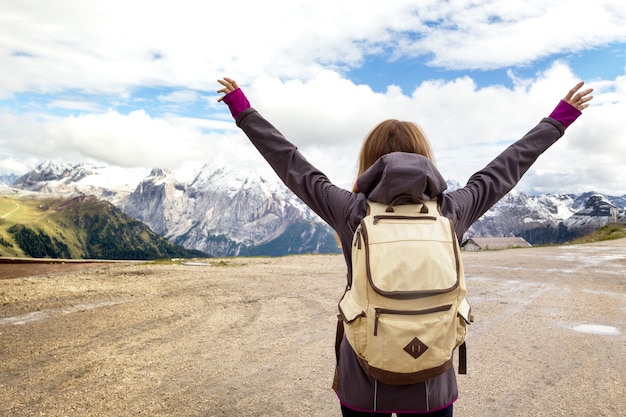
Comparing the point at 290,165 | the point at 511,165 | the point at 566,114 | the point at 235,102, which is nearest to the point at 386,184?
the point at 290,165

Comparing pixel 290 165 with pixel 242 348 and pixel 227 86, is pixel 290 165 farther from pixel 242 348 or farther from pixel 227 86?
pixel 242 348

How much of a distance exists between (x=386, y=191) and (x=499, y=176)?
0.95 metres

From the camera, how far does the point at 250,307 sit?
1066cm

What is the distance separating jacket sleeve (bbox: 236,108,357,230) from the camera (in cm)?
264

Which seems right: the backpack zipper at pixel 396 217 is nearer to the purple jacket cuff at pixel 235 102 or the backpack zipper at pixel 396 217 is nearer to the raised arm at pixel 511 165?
the raised arm at pixel 511 165

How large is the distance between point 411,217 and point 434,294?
40 centimetres

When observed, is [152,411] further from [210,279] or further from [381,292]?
[210,279]

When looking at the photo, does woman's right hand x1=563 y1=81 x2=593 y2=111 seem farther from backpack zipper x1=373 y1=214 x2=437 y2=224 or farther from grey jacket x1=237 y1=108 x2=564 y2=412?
backpack zipper x1=373 y1=214 x2=437 y2=224

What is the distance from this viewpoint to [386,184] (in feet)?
7.78

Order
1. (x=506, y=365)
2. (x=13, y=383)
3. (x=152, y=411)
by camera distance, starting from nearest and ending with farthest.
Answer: (x=152, y=411) → (x=13, y=383) → (x=506, y=365)

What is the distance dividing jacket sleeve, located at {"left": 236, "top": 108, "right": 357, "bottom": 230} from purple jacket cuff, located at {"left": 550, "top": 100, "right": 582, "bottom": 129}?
1.72 metres

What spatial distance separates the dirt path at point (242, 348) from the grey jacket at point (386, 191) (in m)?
3.19

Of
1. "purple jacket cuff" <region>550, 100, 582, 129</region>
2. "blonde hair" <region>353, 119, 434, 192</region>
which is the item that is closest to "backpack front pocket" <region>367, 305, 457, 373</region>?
"blonde hair" <region>353, 119, 434, 192</region>

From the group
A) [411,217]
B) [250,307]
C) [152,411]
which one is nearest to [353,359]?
[411,217]
